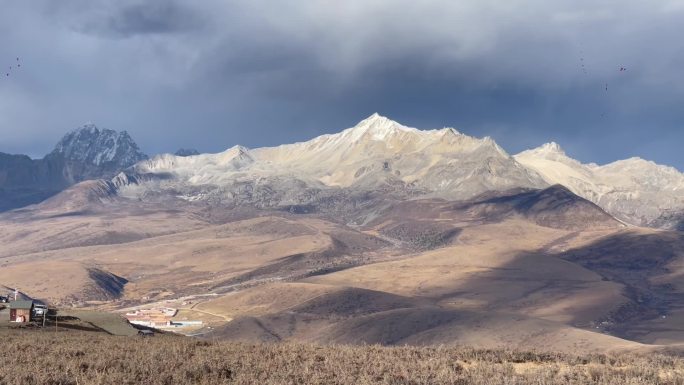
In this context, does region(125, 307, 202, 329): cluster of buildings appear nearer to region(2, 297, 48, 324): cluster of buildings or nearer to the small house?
region(2, 297, 48, 324): cluster of buildings

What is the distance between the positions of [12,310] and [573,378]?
33.2 metres

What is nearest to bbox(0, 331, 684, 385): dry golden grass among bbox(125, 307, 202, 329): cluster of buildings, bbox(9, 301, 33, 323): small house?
bbox(9, 301, 33, 323): small house

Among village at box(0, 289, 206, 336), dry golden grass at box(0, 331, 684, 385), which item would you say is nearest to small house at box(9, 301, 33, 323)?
village at box(0, 289, 206, 336)

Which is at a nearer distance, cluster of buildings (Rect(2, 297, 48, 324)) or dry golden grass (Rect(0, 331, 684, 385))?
dry golden grass (Rect(0, 331, 684, 385))

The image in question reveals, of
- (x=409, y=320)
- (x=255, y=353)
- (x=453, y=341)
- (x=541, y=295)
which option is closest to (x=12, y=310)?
(x=255, y=353)

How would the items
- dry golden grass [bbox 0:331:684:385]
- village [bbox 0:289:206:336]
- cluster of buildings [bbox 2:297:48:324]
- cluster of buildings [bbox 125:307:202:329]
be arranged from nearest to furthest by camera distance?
dry golden grass [bbox 0:331:684:385], village [bbox 0:289:206:336], cluster of buildings [bbox 2:297:48:324], cluster of buildings [bbox 125:307:202:329]

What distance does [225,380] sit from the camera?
19.7m

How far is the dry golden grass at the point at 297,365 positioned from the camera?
1981cm

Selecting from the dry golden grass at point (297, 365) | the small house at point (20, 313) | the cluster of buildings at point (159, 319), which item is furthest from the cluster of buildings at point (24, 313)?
the cluster of buildings at point (159, 319)

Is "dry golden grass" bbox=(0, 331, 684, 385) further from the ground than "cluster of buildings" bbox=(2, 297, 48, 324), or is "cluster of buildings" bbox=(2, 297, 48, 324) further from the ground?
"cluster of buildings" bbox=(2, 297, 48, 324)

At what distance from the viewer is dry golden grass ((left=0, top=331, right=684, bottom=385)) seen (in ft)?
65.0

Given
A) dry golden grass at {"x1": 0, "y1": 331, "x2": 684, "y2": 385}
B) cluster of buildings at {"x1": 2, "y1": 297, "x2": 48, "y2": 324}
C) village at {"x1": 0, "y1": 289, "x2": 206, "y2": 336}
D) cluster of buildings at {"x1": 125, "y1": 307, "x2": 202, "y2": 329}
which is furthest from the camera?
cluster of buildings at {"x1": 125, "y1": 307, "x2": 202, "y2": 329}

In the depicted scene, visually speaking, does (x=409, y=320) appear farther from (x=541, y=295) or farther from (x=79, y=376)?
(x=79, y=376)

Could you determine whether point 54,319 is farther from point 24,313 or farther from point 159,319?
point 159,319
